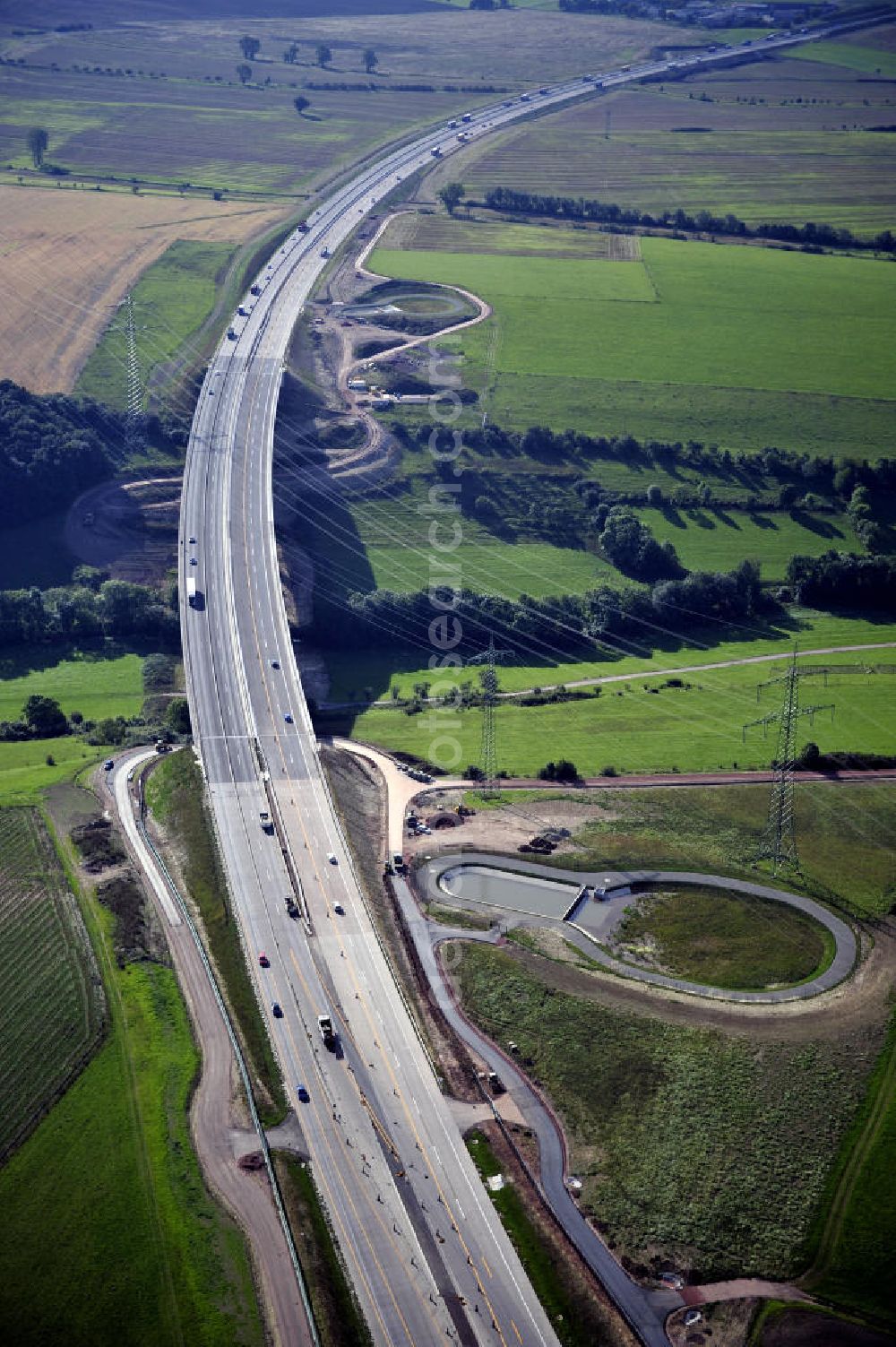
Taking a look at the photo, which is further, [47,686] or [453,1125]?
[47,686]

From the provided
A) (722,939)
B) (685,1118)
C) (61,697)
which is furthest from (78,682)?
(685,1118)

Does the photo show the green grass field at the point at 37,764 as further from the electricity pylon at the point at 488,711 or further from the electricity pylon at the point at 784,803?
the electricity pylon at the point at 784,803

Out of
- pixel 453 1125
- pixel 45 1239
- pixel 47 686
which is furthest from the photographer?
pixel 47 686

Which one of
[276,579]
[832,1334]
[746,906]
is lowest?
[832,1334]

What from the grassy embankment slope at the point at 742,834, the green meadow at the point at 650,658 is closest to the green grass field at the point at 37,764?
the green meadow at the point at 650,658

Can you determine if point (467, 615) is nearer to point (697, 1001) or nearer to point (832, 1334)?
point (697, 1001)

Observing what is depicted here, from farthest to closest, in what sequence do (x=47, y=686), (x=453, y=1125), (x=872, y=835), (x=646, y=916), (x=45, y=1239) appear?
1. (x=47, y=686)
2. (x=872, y=835)
3. (x=646, y=916)
4. (x=453, y=1125)
5. (x=45, y=1239)

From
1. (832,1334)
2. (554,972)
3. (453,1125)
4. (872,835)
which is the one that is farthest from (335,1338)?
(872,835)
